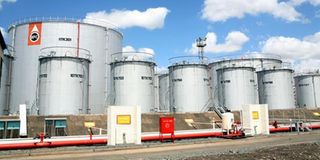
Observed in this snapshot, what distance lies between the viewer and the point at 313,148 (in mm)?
18359

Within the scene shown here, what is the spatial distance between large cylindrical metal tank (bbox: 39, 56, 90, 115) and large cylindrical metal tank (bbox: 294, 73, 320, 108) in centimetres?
4254

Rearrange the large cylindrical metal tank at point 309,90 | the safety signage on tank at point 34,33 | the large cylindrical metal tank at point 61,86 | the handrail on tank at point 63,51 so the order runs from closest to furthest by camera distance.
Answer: the large cylindrical metal tank at point 61,86 < the handrail on tank at point 63,51 < the safety signage on tank at point 34,33 < the large cylindrical metal tank at point 309,90

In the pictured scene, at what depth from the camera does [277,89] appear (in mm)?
49906

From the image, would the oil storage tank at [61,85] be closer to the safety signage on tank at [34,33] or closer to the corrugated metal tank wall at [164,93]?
the safety signage on tank at [34,33]

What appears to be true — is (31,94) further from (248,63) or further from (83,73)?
(248,63)

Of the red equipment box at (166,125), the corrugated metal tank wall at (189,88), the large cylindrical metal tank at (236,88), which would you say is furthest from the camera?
the large cylindrical metal tank at (236,88)

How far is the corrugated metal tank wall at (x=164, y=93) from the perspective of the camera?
5450 cm

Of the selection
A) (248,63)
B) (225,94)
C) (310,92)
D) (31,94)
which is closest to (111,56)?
(31,94)

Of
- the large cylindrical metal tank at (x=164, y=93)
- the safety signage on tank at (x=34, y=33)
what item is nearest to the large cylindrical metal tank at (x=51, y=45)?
the safety signage on tank at (x=34, y=33)

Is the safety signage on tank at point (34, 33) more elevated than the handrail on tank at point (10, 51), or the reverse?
the safety signage on tank at point (34, 33)

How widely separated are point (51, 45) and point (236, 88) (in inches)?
1076

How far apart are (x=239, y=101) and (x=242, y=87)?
222 centimetres

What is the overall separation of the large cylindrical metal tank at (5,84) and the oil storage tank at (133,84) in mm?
14430

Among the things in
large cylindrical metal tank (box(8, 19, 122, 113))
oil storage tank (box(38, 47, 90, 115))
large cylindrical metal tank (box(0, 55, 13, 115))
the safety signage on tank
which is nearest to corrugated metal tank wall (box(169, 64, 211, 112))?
large cylindrical metal tank (box(8, 19, 122, 113))
